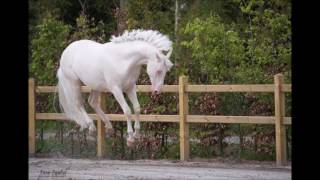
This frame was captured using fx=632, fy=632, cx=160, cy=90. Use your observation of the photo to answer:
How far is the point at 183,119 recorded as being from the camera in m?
9.12

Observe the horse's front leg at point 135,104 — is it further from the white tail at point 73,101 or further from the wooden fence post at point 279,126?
the wooden fence post at point 279,126

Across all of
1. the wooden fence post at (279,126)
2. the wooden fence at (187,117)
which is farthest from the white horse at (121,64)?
the wooden fence post at (279,126)

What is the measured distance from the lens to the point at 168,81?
1033cm

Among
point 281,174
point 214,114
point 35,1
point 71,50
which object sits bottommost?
point 281,174

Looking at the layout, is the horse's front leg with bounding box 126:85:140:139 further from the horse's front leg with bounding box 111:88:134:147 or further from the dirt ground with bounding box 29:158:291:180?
the dirt ground with bounding box 29:158:291:180

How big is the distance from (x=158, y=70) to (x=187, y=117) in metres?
1.73

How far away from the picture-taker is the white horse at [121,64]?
7.76m

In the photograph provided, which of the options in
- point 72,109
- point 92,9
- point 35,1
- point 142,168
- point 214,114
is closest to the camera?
point 142,168

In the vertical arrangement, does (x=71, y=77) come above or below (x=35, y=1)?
below

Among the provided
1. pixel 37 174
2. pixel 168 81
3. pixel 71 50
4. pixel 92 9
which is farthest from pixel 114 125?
pixel 92 9

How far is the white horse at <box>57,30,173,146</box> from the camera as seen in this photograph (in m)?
7.76

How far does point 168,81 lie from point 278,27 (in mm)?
1969

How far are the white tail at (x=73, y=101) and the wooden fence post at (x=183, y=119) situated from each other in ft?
4.53
